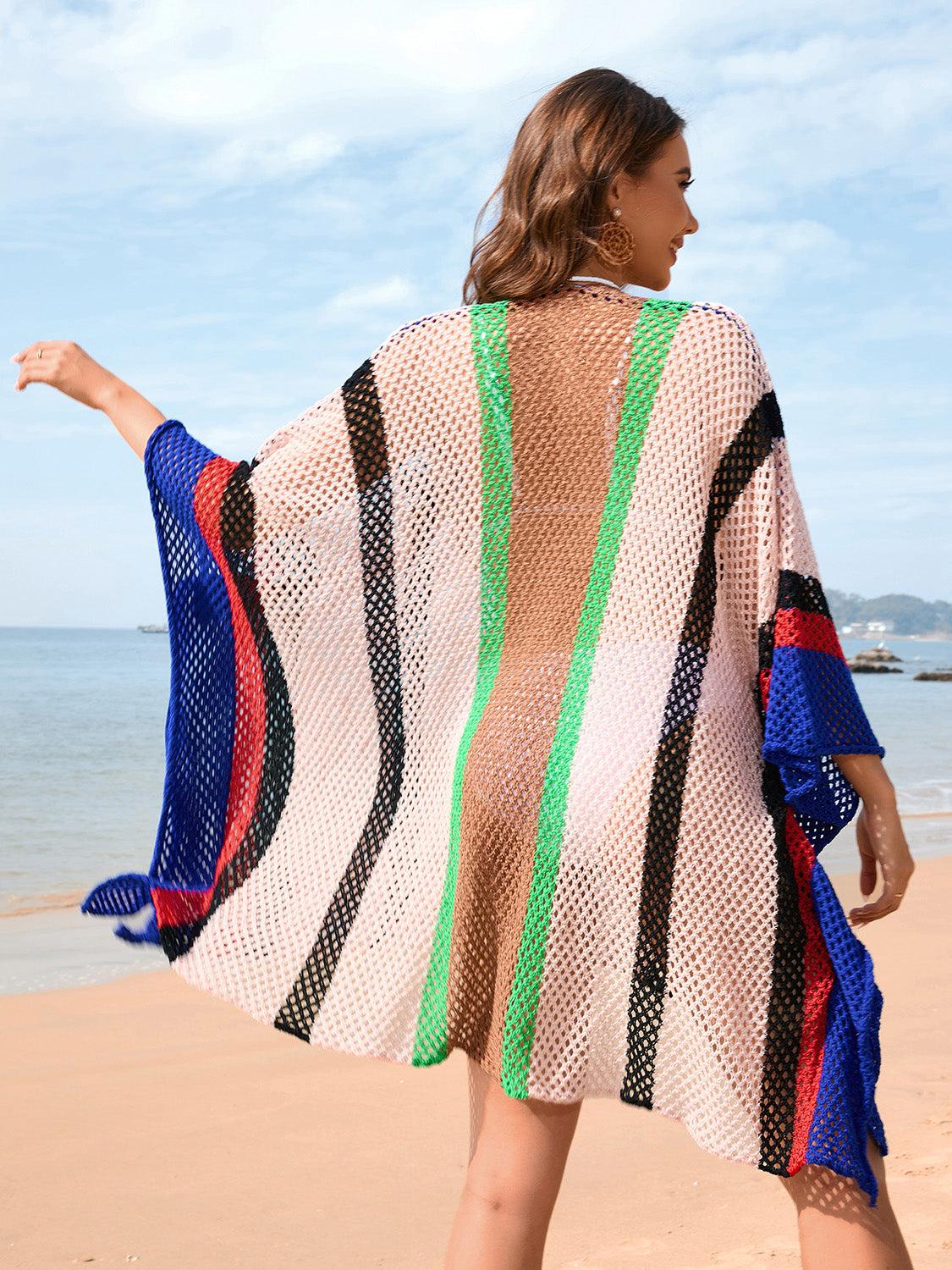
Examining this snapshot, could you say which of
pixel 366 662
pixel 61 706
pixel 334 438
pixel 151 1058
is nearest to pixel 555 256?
pixel 334 438

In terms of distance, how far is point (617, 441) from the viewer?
1.46m

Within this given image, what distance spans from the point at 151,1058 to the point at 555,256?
3151mm

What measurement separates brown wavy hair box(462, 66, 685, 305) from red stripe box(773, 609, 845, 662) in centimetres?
47

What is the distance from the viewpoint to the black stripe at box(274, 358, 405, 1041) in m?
1.58

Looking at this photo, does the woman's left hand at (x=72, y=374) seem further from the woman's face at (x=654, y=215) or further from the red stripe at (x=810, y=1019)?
the red stripe at (x=810, y=1019)

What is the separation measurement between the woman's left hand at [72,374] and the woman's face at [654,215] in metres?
0.67

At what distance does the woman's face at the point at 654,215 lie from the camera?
154 centimetres

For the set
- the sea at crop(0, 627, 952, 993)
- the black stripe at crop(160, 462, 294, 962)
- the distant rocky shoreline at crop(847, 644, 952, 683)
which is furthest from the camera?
the distant rocky shoreline at crop(847, 644, 952, 683)

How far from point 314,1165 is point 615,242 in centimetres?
231

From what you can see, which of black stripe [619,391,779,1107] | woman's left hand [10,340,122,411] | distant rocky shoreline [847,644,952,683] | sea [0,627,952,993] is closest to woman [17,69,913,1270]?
black stripe [619,391,779,1107]

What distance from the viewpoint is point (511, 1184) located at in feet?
4.71

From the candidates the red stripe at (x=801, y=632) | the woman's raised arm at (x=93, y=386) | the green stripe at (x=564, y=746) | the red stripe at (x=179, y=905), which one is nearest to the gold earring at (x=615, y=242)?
the green stripe at (x=564, y=746)

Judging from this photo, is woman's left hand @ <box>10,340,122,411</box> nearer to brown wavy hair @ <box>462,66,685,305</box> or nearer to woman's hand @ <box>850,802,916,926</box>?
brown wavy hair @ <box>462,66,685,305</box>

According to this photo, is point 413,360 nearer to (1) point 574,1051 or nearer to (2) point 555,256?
(2) point 555,256
